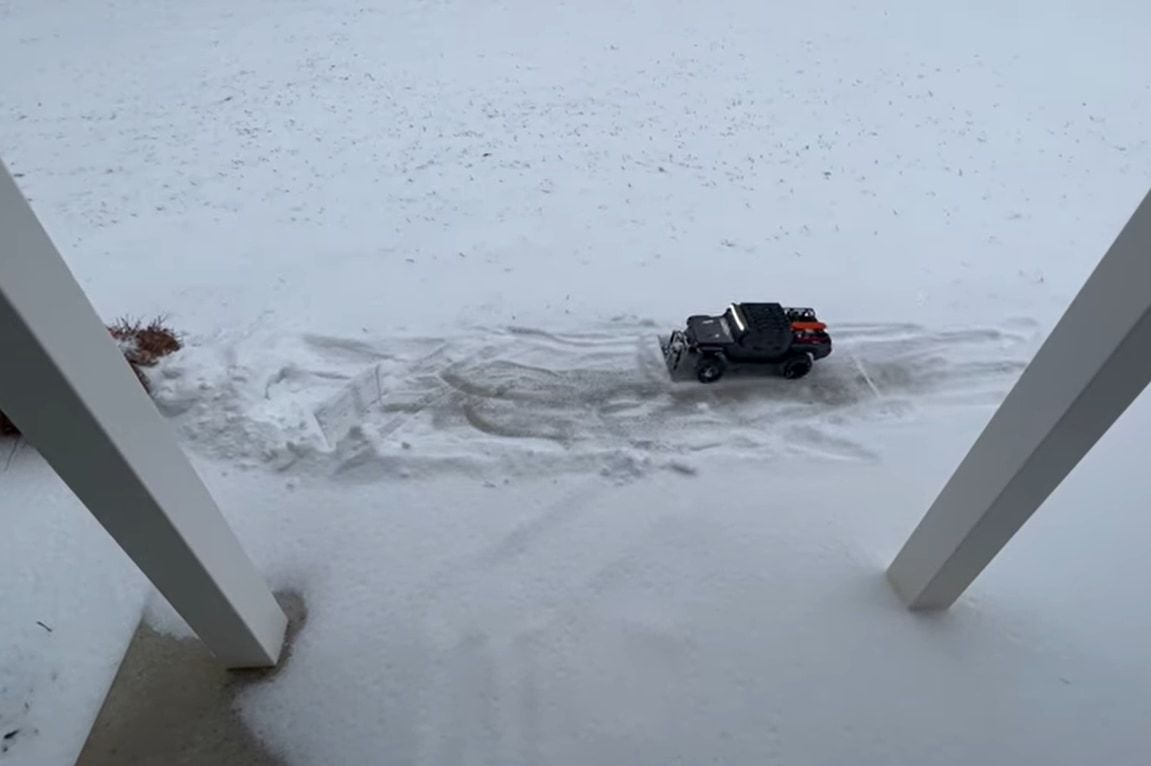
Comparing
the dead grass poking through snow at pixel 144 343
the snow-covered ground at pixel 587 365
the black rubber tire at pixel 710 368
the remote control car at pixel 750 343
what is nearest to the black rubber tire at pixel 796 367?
the remote control car at pixel 750 343

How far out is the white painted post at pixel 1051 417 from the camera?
262 cm

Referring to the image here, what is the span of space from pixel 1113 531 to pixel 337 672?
5.23 meters

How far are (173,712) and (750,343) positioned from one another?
4.70 metres

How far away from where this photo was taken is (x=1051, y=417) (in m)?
3.07

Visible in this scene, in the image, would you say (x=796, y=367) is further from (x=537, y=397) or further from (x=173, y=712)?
(x=173, y=712)

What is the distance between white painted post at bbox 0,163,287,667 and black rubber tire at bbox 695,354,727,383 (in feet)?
12.5

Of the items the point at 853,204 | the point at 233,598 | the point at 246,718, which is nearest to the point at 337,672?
the point at 246,718

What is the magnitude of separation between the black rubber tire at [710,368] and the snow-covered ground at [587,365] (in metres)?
0.22

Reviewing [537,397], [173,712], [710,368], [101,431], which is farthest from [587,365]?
[101,431]

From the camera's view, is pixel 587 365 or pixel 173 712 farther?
pixel 587 365

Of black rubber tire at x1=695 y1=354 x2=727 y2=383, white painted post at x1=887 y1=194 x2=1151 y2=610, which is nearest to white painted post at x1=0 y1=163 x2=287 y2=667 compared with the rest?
white painted post at x1=887 y1=194 x2=1151 y2=610

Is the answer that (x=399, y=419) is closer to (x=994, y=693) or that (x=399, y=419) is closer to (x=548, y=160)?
(x=994, y=693)

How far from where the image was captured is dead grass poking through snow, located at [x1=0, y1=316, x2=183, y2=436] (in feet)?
19.9

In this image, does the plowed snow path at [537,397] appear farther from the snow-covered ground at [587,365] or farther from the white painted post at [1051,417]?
the white painted post at [1051,417]
